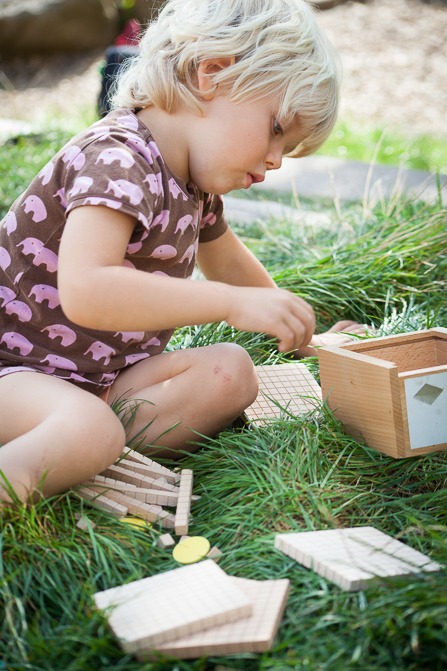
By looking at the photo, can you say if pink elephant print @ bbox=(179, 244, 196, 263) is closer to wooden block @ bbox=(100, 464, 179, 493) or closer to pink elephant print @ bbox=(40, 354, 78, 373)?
pink elephant print @ bbox=(40, 354, 78, 373)

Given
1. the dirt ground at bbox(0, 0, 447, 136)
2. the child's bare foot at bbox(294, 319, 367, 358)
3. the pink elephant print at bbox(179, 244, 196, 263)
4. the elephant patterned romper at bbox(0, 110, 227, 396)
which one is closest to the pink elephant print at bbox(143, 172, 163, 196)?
the elephant patterned romper at bbox(0, 110, 227, 396)

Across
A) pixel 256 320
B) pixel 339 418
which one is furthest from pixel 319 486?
pixel 256 320

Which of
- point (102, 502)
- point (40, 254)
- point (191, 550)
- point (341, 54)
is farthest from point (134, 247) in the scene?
point (341, 54)

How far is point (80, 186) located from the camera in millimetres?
1385

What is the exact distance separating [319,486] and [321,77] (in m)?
0.81

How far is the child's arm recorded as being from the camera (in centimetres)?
132

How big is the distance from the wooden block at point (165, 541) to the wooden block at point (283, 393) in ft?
1.38

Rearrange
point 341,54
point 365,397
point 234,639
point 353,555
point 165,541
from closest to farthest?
point 234,639
point 353,555
point 165,541
point 365,397
point 341,54

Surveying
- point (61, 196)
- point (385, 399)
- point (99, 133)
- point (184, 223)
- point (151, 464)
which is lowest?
point (151, 464)

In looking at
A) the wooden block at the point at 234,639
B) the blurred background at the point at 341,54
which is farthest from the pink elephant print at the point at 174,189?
the blurred background at the point at 341,54

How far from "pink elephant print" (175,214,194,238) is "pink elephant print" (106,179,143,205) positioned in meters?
0.24

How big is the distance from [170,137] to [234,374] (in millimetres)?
504

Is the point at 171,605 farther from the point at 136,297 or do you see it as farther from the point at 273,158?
the point at 273,158

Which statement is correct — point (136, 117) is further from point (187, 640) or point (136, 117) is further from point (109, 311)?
point (187, 640)
